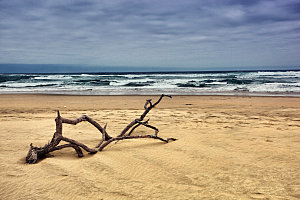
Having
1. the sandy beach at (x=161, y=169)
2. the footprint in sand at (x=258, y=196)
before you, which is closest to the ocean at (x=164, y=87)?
the sandy beach at (x=161, y=169)

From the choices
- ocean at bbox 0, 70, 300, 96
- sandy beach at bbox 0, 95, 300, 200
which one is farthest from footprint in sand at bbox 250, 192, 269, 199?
ocean at bbox 0, 70, 300, 96

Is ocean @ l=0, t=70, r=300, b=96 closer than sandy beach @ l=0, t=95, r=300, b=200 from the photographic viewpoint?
No

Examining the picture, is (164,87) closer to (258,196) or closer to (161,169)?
(161,169)

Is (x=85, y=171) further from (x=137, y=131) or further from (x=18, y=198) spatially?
(x=137, y=131)

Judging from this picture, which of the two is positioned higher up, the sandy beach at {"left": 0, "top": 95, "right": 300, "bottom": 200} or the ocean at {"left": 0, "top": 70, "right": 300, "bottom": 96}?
the ocean at {"left": 0, "top": 70, "right": 300, "bottom": 96}

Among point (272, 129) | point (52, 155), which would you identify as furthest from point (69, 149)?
point (272, 129)

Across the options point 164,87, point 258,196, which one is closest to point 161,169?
point 258,196

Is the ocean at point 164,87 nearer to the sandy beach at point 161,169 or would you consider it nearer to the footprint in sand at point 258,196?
the sandy beach at point 161,169

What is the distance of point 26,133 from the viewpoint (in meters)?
5.36

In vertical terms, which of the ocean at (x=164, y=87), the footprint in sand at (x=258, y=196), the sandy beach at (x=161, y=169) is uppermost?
the ocean at (x=164, y=87)

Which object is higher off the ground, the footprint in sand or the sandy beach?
the sandy beach

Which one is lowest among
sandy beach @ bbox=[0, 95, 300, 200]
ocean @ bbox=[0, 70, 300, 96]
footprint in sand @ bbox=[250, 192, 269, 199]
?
footprint in sand @ bbox=[250, 192, 269, 199]

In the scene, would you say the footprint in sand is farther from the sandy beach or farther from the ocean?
the ocean

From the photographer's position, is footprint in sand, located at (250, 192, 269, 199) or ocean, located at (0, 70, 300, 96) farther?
ocean, located at (0, 70, 300, 96)
